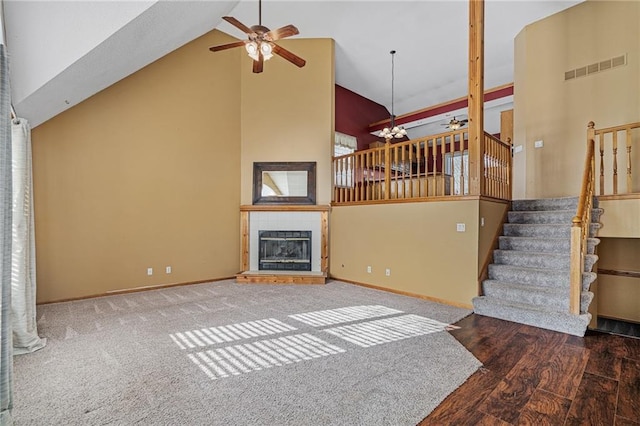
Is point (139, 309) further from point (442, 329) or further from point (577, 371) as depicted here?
point (577, 371)

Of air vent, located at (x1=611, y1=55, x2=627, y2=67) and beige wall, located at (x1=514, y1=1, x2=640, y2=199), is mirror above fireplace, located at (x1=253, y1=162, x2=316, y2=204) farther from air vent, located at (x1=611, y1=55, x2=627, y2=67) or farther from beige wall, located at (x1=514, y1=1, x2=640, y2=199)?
air vent, located at (x1=611, y1=55, x2=627, y2=67)

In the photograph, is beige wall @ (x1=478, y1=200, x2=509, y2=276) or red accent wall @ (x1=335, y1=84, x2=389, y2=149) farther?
red accent wall @ (x1=335, y1=84, x2=389, y2=149)

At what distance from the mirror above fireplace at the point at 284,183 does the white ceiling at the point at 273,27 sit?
8.60 feet

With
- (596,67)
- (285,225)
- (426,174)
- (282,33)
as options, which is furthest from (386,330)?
(596,67)

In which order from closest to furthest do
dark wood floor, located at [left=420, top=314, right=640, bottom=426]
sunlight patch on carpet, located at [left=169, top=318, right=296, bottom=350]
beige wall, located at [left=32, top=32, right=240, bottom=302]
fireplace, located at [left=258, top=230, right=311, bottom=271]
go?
dark wood floor, located at [left=420, top=314, right=640, bottom=426] < sunlight patch on carpet, located at [left=169, top=318, right=296, bottom=350] < beige wall, located at [left=32, top=32, right=240, bottom=302] < fireplace, located at [left=258, top=230, right=311, bottom=271]

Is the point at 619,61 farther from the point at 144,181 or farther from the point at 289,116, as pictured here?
the point at 144,181

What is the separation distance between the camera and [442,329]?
346cm

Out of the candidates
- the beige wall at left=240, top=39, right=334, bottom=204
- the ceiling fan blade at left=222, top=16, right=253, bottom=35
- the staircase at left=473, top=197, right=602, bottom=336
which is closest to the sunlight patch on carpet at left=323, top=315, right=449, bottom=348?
the staircase at left=473, top=197, right=602, bottom=336

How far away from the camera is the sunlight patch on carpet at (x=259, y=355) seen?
2551 mm

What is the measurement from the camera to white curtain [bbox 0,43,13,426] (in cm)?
140

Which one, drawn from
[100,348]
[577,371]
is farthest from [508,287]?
[100,348]

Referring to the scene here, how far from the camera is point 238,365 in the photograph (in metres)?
2.60

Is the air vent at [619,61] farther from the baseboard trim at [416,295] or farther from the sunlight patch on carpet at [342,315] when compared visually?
the sunlight patch on carpet at [342,315]

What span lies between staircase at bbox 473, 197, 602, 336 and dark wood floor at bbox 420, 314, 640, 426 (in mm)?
243
